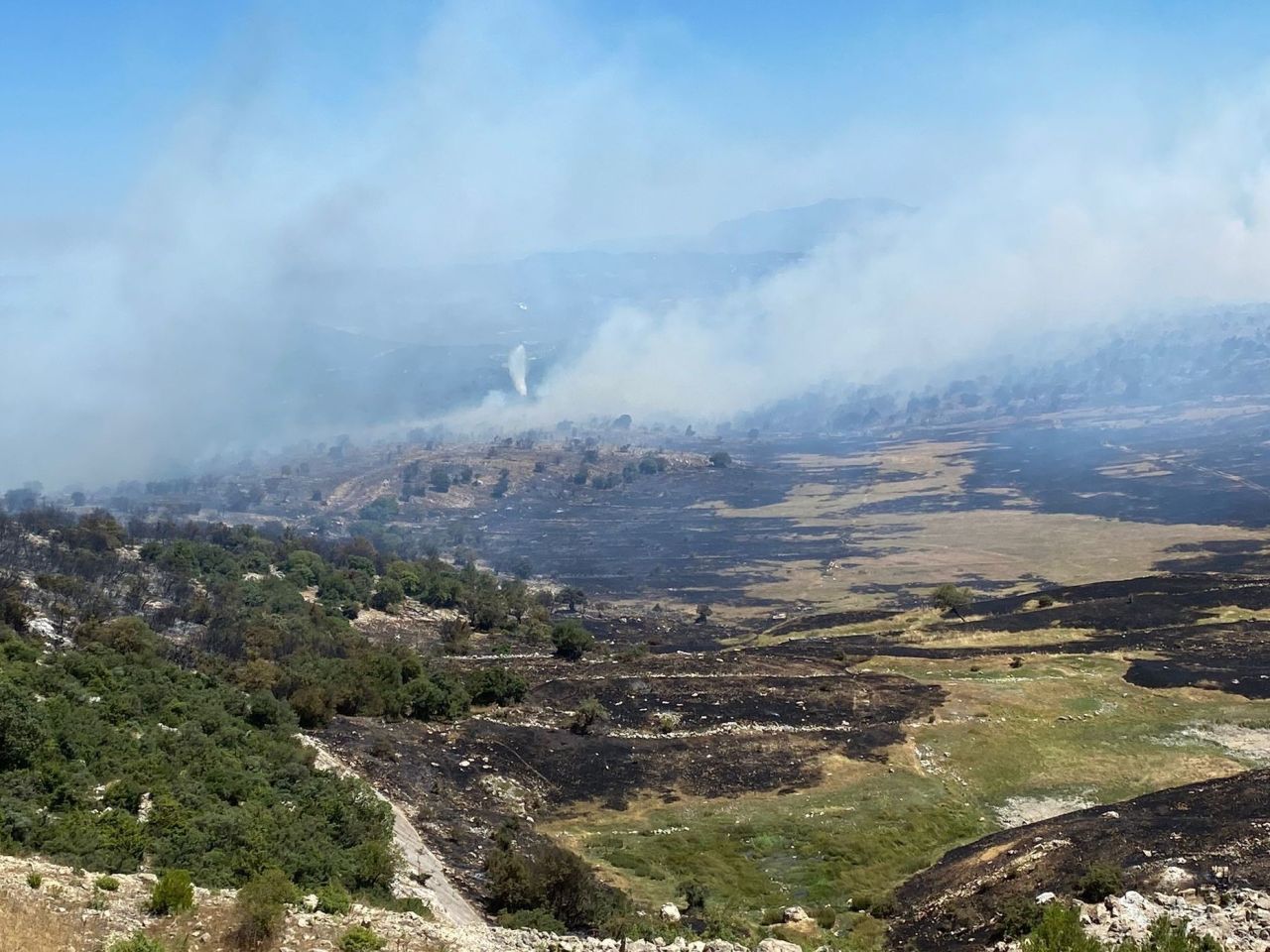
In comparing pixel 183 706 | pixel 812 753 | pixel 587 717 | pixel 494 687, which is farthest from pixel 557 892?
pixel 494 687

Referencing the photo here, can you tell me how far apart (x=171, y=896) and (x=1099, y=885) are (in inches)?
611

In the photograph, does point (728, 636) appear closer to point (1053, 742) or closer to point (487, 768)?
point (1053, 742)

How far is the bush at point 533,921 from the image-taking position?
60.7ft

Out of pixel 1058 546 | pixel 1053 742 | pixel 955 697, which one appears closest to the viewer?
pixel 1053 742

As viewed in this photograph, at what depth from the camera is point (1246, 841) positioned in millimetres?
20328

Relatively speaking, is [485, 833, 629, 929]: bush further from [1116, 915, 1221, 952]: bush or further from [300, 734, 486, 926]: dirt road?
[1116, 915, 1221, 952]: bush

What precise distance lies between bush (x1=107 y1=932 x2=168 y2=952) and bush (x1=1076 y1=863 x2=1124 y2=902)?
1533cm

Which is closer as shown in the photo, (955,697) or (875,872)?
(875,872)

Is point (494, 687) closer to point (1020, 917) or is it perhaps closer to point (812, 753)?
point (812, 753)

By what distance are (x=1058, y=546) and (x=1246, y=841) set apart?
7632 centimetres

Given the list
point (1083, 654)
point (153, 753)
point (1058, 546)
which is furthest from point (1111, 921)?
point (1058, 546)

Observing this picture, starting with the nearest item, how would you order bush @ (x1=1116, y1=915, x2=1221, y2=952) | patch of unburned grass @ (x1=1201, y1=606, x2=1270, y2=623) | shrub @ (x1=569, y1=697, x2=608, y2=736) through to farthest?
bush @ (x1=1116, y1=915, x2=1221, y2=952), shrub @ (x1=569, y1=697, x2=608, y2=736), patch of unburned grass @ (x1=1201, y1=606, x2=1270, y2=623)

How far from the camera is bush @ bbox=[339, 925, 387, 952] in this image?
13.4 metres

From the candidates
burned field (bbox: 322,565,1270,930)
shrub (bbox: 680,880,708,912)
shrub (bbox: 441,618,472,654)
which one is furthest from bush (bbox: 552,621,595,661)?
shrub (bbox: 680,880,708,912)
